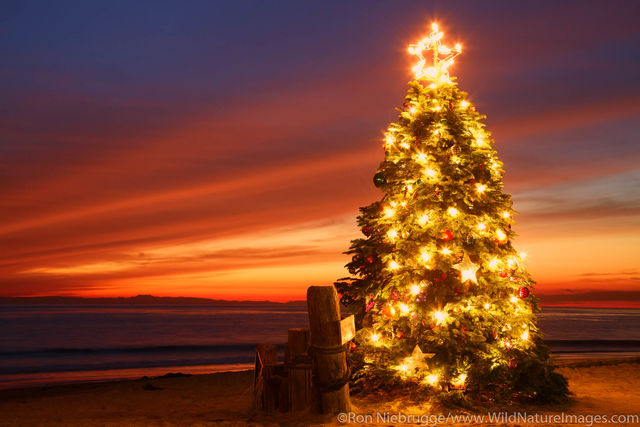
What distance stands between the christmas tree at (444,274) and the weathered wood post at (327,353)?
1166mm

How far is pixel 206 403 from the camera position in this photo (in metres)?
9.43

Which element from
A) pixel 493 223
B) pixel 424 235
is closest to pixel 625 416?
pixel 493 223

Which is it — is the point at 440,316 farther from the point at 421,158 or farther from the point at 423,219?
the point at 421,158

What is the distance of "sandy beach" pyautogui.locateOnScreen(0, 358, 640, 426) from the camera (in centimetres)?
670

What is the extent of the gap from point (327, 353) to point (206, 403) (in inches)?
176

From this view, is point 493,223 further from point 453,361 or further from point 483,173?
point 453,361

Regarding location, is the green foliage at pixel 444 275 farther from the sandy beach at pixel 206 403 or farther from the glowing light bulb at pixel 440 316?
the sandy beach at pixel 206 403

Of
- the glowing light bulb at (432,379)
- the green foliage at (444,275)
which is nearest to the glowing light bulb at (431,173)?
the green foliage at (444,275)

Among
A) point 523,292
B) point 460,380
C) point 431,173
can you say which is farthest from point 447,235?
point 460,380

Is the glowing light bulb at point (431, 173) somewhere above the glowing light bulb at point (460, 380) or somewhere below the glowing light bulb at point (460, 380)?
above

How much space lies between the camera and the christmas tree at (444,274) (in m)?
7.03

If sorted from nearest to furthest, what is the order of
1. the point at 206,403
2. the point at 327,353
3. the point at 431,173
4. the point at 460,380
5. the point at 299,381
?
the point at 327,353
the point at 299,381
the point at 460,380
the point at 431,173
the point at 206,403

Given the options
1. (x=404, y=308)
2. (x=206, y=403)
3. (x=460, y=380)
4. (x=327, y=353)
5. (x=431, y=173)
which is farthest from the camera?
(x=206, y=403)

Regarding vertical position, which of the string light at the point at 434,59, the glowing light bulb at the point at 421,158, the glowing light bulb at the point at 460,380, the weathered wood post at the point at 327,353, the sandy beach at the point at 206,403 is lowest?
the sandy beach at the point at 206,403
